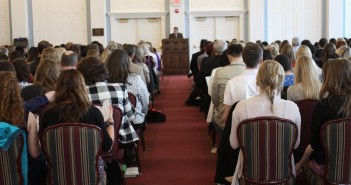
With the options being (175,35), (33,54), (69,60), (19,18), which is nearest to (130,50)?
(69,60)

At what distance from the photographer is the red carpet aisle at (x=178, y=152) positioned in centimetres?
533

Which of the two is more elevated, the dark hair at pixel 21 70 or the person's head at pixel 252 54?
the person's head at pixel 252 54

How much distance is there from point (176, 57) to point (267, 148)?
545 inches

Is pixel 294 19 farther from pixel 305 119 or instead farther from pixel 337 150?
pixel 337 150

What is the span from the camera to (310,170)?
398cm

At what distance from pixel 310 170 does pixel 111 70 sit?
2726 millimetres

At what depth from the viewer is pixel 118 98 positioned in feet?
15.6

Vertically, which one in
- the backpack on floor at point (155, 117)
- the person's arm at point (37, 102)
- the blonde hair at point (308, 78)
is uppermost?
the blonde hair at point (308, 78)

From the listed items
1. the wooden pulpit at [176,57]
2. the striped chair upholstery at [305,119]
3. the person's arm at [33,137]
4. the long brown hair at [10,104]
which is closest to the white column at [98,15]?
the wooden pulpit at [176,57]

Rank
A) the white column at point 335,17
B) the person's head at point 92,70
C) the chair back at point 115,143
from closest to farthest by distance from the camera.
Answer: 1. the chair back at point 115,143
2. the person's head at point 92,70
3. the white column at point 335,17

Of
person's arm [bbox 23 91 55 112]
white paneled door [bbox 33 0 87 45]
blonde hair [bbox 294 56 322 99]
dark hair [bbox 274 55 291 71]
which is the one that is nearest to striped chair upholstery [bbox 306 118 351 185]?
blonde hair [bbox 294 56 322 99]

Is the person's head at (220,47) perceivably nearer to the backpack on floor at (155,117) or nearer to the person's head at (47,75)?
the backpack on floor at (155,117)

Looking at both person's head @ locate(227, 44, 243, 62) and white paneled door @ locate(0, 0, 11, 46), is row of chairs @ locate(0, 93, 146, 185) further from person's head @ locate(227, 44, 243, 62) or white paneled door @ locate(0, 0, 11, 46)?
white paneled door @ locate(0, 0, 11, 46)

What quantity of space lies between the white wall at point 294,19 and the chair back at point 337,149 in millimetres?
15498
